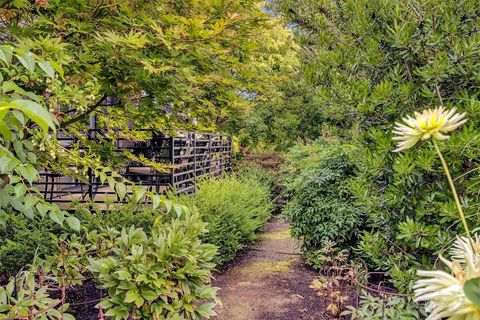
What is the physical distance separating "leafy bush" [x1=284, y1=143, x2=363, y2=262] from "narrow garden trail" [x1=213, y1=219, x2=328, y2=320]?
0.53 metres

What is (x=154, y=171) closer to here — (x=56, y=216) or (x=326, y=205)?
(x=326, y=205)

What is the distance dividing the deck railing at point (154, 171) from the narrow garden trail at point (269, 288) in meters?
1.43

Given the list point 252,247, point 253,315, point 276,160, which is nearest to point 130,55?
point 253,315

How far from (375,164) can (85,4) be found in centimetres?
191

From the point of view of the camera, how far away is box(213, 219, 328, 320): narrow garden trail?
357cm

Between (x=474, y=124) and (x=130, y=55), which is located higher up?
(x=130, y=55)

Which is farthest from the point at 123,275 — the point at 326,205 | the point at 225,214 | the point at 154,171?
the point at 154,171

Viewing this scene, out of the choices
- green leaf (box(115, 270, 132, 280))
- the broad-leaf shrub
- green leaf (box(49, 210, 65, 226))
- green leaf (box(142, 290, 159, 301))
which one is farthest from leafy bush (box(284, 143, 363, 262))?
green leaf (box(49, 210, 65, 226))

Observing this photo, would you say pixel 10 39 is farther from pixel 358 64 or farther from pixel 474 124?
pixel 474 124

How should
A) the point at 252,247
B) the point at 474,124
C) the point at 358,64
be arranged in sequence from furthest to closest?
the point at 252,247
the point at 358,64
the point at 474,124

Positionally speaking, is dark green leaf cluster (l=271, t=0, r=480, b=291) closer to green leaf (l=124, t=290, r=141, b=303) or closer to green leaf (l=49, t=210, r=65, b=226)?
green leaf (l=124, t=290, r=141, b=303)

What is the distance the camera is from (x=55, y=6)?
7.07 feet

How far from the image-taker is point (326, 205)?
473 cm

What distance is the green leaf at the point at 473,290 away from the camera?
47 cm
